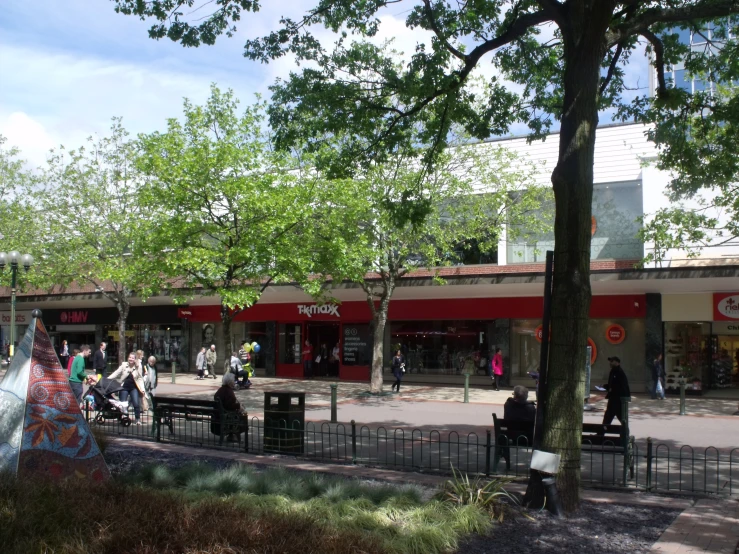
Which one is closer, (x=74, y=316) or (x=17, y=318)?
(x=74, y=316)

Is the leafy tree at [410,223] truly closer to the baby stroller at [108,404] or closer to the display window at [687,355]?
the display window at [687,355]

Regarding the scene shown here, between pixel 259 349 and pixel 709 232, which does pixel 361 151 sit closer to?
pixel 709 232

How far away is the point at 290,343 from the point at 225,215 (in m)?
14.6

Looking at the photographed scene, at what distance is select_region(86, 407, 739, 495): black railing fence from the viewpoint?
915 centimetres

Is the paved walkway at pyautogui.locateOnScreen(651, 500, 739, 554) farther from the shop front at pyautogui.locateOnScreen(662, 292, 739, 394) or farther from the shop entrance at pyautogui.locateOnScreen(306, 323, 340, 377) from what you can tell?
the shop entrance at pyautogui.locateOnScreen(306, 323, 340, 377)

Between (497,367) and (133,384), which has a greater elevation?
(133,384)

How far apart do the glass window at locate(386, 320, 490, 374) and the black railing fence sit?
43.5 feet

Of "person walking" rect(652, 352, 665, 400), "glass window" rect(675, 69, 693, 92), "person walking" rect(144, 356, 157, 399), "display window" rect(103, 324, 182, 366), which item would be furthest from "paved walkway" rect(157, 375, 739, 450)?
"display window" rect(103, 324, 182, 366)

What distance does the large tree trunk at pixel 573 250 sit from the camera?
24.0ft

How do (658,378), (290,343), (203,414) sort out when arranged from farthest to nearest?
(290,343) → (658,378) → (203,414)

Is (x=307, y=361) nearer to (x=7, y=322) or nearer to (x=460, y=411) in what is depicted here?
(x=460, y=411)

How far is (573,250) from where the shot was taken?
24.3 ft

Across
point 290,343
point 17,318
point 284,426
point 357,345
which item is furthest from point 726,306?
point 17,318

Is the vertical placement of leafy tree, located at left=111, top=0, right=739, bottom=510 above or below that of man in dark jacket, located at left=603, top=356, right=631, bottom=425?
above
